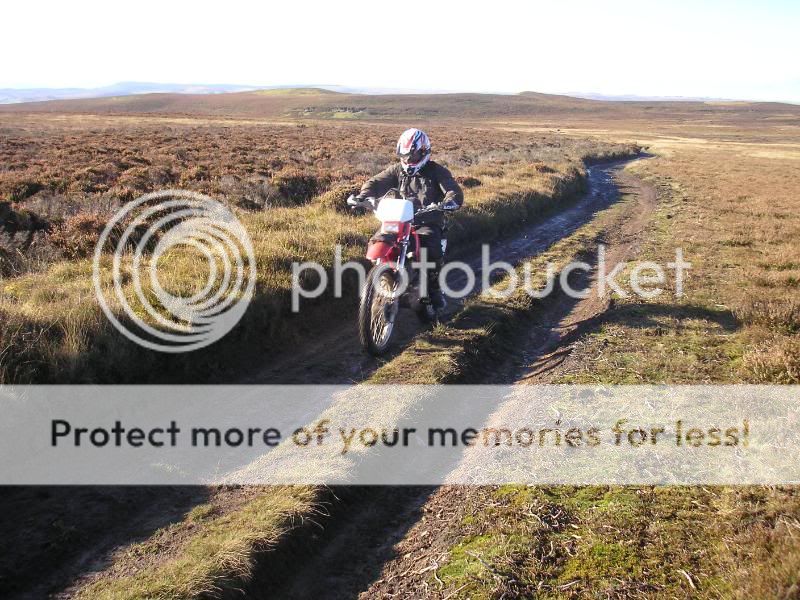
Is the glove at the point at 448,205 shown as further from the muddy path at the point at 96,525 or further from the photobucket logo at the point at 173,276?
the muddy path at the point at 96,525

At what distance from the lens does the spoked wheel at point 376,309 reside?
6.90m

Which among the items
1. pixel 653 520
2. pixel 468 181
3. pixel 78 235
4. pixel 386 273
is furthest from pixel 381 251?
pixel 468 181

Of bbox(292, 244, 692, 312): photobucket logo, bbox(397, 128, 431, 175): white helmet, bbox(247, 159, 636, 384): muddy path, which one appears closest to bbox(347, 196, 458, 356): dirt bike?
bbox(247, 159, 636, 384): muddy path

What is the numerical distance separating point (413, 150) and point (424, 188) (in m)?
0.61

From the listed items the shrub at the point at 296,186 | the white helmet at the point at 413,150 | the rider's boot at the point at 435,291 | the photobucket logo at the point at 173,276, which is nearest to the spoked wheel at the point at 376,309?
the rider's boot at the point at 435,291

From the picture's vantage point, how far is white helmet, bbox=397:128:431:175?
7.79 meters

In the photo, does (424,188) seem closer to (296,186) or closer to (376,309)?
(376,309)

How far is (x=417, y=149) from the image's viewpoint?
A: 7840 mm

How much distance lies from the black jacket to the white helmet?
0.16 meters

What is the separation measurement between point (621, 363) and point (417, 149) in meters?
3.83

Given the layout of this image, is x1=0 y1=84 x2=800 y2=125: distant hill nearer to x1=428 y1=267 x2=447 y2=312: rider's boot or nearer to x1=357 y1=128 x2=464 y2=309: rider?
x1=357 y1=128 x2=464 y2=309: rider

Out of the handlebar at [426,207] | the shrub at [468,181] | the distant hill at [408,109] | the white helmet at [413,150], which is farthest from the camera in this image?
the distant hill at [408,109]

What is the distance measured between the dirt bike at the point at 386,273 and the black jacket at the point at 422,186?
50 centimetres

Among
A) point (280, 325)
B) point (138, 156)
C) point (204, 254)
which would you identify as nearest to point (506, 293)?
point (280, 325)
